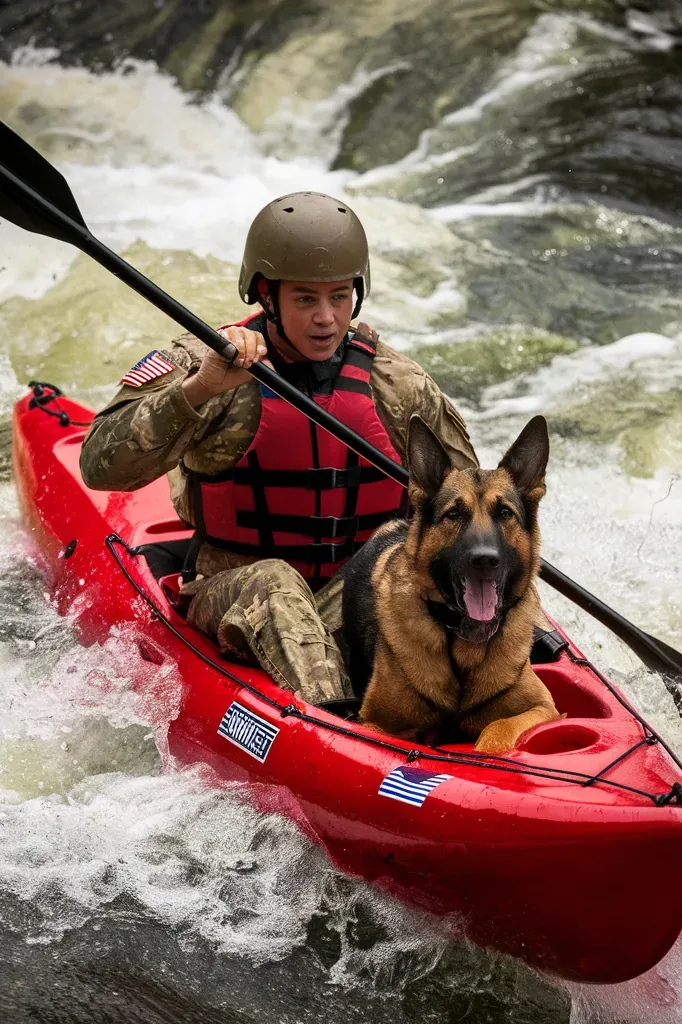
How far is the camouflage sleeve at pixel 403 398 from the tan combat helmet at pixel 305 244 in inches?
12.3

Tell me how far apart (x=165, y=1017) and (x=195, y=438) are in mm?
A: 1492

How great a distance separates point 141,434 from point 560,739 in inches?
52.8

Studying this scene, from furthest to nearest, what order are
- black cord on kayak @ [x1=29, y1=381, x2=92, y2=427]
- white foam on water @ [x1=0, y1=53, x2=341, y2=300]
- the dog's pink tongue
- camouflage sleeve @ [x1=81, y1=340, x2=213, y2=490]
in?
white foam on water @ [x1=0, y1=53, x2=341, y2=300] < black cord on kayak @ [x1=29, y1=381, x2=92, y2=427] < camouflage sleeve @ [x1=81, y1=340, x2=213, y2=490] < the dog's pink tongue

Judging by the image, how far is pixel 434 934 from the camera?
3.17m

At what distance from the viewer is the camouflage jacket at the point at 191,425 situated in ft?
11.1

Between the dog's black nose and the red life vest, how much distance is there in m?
0.83

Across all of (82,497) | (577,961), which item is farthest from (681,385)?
(577,961)

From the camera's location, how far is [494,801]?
291cm

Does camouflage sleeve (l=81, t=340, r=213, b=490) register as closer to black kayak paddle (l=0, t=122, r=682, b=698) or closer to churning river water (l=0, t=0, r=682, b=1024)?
black kayak paddle (l=0, t=122, r=682, b=698)

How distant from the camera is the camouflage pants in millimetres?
3434

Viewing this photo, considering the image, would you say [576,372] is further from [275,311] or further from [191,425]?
[191,425]

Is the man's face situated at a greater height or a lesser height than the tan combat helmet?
lesser

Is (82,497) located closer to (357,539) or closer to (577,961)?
(357,539)

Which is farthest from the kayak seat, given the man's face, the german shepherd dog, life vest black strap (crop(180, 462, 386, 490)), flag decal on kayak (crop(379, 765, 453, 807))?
the man's face
